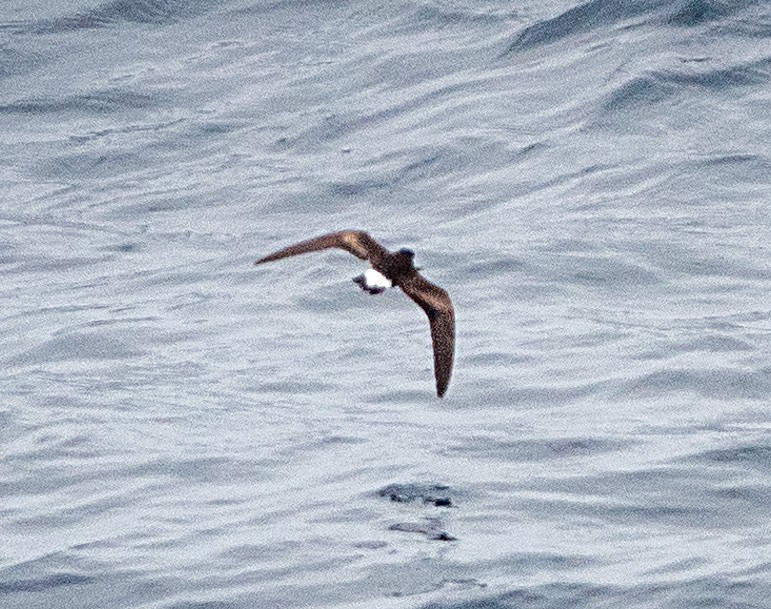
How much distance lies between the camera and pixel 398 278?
31.0ft

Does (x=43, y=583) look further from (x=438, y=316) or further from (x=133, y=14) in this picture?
(x=133, y=14)

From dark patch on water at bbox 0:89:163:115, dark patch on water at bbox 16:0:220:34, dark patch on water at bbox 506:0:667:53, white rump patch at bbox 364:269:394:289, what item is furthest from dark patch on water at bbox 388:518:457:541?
dark patch on water at bbox 16:0:220:34

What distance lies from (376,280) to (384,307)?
17.6 feet

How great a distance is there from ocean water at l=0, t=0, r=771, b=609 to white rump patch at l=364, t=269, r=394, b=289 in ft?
4.58

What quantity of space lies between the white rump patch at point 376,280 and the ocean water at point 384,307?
54.9 inches

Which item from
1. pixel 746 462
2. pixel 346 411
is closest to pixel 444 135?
pixel 346 411

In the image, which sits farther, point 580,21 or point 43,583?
point 580,21

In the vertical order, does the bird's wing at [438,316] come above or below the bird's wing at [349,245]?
below

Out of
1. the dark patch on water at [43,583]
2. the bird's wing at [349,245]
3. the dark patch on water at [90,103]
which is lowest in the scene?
the dark patch on water at [90,103]

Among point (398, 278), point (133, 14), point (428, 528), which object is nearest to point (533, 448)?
point (428, 528)

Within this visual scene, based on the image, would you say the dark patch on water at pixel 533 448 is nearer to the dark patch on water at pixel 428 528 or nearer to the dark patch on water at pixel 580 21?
the dark patch on water at pixel 428 528

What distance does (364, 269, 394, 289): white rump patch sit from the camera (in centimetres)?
931

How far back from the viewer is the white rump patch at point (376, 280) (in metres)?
9.31

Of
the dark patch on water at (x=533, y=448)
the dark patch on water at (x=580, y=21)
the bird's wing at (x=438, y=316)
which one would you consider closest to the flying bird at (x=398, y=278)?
the bird's wing at (x=438, y=316)
